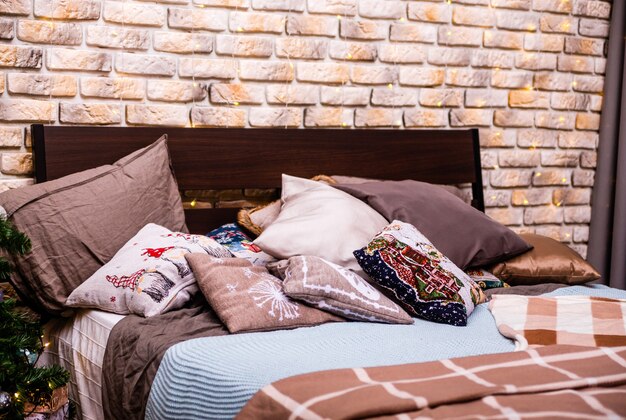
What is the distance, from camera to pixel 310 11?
2.90 meters

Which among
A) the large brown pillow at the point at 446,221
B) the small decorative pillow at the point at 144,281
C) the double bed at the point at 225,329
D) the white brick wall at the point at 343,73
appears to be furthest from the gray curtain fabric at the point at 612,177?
the small decorative pillow at the point at 144,281

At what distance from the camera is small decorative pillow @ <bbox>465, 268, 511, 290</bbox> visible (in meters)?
2.48

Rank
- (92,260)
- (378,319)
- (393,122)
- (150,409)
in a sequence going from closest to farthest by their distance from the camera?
(150,409), (378,319), (92,260), (393,122)

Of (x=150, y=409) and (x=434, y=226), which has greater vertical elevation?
(x=434, y=226)

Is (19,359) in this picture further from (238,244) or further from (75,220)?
(238,244)

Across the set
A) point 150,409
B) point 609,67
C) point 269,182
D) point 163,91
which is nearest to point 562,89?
point 609,67

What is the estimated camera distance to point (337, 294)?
188 cm

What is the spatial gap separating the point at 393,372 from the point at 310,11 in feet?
6.27

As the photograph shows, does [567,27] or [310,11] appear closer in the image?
[310,11]

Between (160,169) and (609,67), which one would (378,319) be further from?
(609,67)

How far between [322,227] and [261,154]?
23.9 inches

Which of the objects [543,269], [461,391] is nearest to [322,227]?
[543,269]

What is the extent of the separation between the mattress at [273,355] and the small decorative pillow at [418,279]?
0.31 feet

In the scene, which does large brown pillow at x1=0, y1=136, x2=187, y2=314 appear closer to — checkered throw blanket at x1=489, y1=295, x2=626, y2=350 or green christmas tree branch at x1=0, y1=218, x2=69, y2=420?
green christmas tree branch at x1=0, y1=218, x2=69, y2=420
